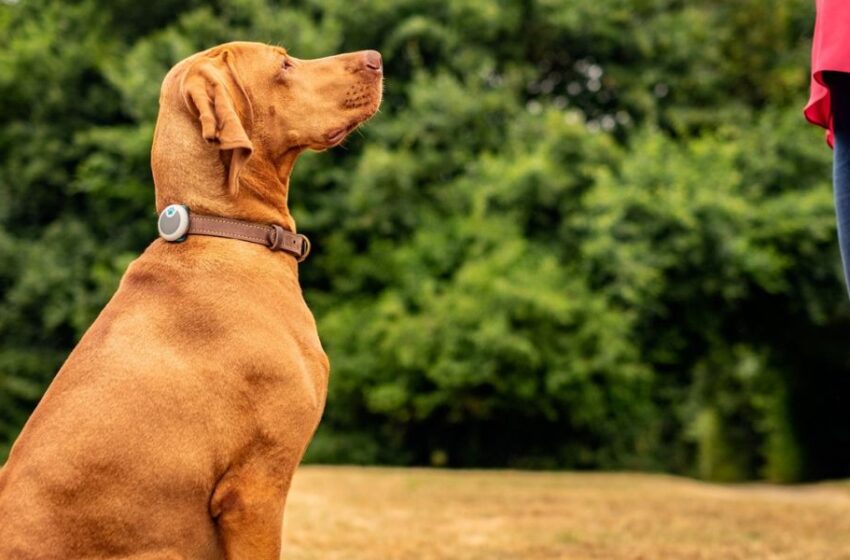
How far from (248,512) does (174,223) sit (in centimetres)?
88

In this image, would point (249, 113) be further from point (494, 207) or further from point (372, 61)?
point (494, 207)

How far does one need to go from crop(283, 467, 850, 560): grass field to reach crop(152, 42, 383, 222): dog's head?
2854mm

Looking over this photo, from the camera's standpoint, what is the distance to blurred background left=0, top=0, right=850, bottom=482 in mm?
12172

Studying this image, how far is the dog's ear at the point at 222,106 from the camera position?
3.03 meters

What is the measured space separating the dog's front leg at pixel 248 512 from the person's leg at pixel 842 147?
177cm

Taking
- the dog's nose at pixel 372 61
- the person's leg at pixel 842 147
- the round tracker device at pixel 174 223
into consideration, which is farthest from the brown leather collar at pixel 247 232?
the person's leg at pixel 842 147

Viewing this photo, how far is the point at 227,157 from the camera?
322 cm

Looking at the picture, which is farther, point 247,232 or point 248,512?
point 247,232

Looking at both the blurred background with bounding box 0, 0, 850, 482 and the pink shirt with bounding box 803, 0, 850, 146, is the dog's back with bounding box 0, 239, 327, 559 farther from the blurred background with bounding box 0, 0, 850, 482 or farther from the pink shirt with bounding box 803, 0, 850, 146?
the blurred background with bounding box 0, 0, 850, 482

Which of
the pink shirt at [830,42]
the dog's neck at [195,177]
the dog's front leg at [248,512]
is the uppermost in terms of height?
the pink shirt at [830,42]

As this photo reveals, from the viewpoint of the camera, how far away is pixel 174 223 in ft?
10.4

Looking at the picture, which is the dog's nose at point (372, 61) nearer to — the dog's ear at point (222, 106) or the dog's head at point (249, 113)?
the dog's head at point (249, 113)

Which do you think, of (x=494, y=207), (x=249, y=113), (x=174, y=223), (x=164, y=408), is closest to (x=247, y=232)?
(x=174, y=223)

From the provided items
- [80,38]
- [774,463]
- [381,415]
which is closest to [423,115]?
[381,415]
